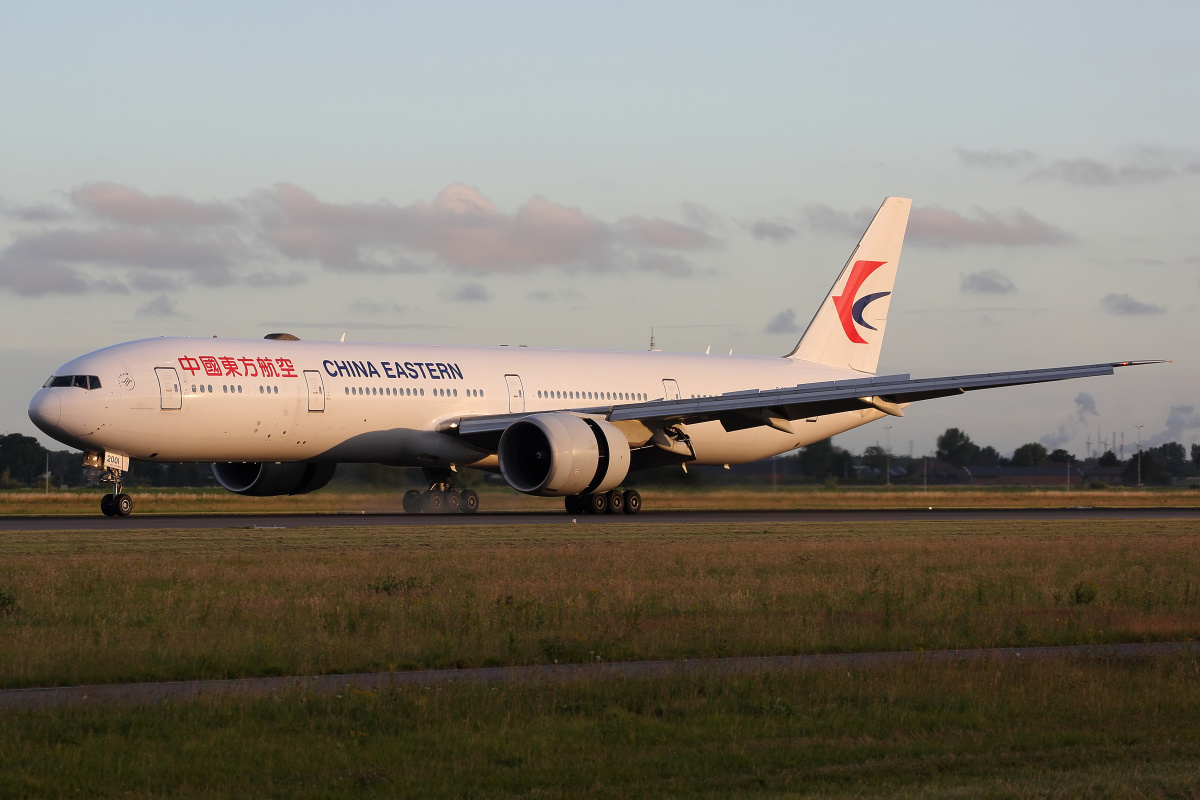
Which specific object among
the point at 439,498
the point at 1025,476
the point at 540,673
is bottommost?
the point at 540,673

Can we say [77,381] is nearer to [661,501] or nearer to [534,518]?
[534,518]

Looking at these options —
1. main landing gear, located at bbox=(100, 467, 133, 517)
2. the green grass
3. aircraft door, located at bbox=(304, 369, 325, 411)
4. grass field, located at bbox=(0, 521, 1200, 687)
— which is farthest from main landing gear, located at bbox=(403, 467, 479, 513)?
the green grass

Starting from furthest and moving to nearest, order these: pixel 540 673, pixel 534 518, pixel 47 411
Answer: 1. pixel 534 518
2. pixel 47 411
3. pixel 540 673

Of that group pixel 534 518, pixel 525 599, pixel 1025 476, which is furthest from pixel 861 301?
pixel 1025 476

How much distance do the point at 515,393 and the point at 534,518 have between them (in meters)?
5.18

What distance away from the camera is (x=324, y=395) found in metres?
34.2

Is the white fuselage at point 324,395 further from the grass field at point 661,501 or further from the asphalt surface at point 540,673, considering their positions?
the asphalt surface at point 540,673

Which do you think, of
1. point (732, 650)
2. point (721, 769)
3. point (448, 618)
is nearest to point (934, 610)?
point (732, 650)

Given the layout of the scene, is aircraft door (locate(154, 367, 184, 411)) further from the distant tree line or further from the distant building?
the distant building

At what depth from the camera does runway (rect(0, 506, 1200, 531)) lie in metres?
30.2

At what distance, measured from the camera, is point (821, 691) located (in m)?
11.1

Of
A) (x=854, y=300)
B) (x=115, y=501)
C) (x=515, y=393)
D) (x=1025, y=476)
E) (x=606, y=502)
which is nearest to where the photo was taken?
(x=115, y=501)

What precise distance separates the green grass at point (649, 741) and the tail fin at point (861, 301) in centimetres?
3595

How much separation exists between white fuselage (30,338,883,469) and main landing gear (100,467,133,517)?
0.71 m
